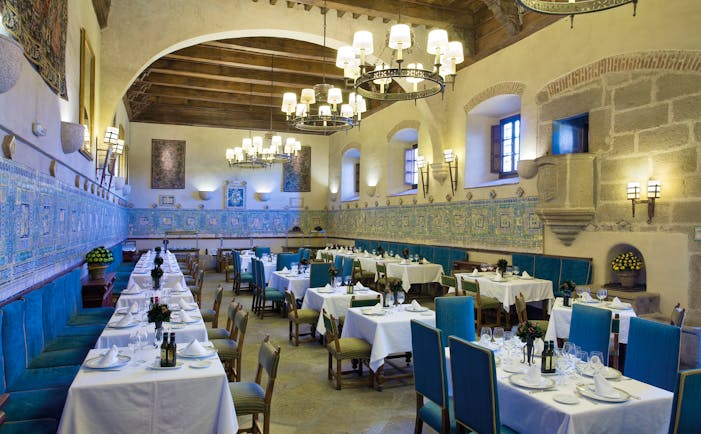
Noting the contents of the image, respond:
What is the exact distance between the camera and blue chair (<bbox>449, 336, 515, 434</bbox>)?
2.57 m

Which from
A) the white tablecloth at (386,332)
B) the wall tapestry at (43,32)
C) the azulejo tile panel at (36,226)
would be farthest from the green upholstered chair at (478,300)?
the wall tapestry at (43,32)

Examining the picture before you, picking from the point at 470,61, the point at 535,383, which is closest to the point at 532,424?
the point at 535,383

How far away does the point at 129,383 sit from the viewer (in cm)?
277

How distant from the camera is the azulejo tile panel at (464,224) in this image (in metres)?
8.48

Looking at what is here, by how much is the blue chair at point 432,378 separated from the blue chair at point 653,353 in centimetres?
142

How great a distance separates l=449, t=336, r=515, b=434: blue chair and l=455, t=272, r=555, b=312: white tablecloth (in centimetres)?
439

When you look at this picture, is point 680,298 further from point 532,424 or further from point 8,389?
point 8,389

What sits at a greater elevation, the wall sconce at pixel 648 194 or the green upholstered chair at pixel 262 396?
the wall sconce at pixel 648 194

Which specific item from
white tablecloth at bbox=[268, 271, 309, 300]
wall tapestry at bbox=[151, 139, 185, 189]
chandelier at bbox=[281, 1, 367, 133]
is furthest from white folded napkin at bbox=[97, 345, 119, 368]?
wall tapestry at bbox=[151, 139, 185, 189]

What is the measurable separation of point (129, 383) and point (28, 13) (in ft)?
10.4

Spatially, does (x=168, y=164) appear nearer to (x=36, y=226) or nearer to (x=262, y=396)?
(x=36, y=226)

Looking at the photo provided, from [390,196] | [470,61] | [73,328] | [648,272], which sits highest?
[470,61]

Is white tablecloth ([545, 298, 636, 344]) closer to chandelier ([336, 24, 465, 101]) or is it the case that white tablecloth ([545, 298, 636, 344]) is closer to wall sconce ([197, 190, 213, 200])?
chandelier ([336, 24, 465, 101])

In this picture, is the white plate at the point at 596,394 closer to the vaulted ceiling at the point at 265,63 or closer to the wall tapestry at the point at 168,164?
the vaulted ceiling at the point at 265,63
